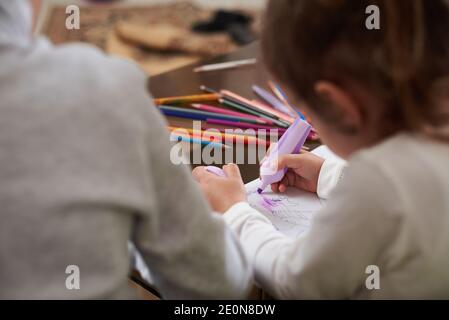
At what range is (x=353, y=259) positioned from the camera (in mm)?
534

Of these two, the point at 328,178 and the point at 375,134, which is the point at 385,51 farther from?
the point at 328,178

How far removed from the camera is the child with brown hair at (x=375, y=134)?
0.50 meters

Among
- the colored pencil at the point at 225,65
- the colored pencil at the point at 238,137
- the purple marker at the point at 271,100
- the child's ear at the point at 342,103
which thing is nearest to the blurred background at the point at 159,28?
the colored pencil at the point at 225,65

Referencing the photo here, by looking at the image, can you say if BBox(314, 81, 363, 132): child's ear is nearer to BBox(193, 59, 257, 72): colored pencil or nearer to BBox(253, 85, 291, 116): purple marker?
BBox(253, 85, 291, 116): purple marker

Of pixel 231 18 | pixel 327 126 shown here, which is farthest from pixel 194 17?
pixel 327 126

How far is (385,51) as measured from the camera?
51 cm

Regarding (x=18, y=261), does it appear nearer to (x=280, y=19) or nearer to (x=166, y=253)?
(x=166, y=253)

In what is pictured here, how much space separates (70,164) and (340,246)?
10.2 inches

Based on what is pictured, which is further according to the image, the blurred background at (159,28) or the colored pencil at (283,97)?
the blurred background at (159,28)

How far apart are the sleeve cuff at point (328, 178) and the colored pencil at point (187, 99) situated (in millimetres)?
290

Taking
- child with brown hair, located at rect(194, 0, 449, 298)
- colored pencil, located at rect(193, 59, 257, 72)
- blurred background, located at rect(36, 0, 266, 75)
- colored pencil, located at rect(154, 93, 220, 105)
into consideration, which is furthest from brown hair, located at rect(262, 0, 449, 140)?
blurred background, located at rect(36, 0, 266, 75)

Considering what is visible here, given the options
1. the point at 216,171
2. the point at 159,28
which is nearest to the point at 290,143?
the point at 216,171

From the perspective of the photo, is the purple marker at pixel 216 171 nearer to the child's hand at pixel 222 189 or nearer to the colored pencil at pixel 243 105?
the child's hand at pixel 222 189
